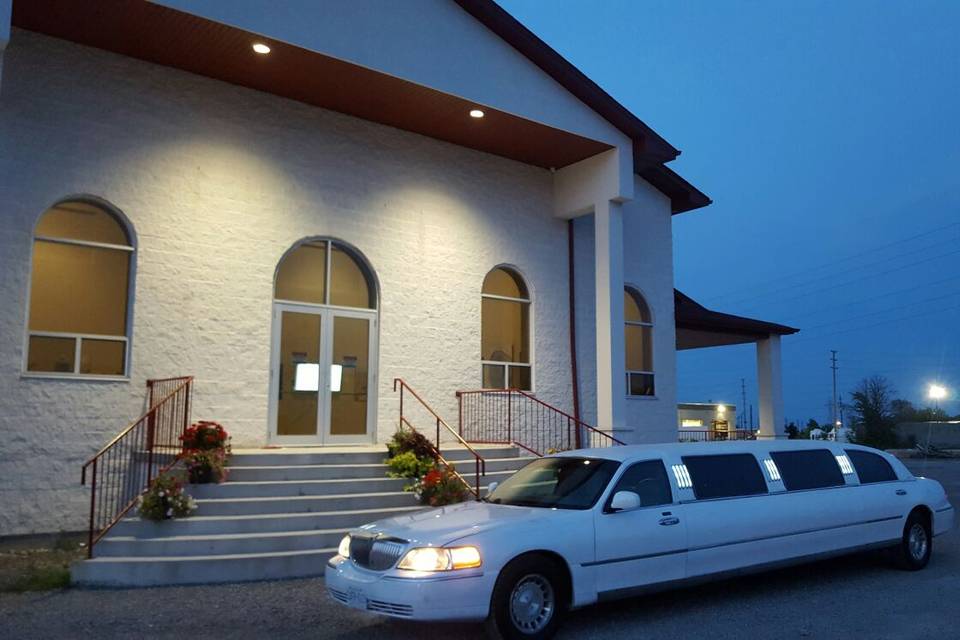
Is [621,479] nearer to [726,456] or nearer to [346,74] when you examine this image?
[726,456]

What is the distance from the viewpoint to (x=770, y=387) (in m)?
22.5

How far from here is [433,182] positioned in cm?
1603

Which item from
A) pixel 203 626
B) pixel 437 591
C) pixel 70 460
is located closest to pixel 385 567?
pixel 437 591

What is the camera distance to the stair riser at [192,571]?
29.6 ft

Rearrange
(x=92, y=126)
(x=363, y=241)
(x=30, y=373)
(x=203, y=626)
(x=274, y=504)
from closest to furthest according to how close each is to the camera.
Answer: (x=203, y=626) → (x=274, y=504) → (x=30, y=373) → (x=92, y=126) → (x=363, y=241)

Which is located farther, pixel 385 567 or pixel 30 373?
pixel 30 373

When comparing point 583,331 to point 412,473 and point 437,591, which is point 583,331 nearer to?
point 412,473

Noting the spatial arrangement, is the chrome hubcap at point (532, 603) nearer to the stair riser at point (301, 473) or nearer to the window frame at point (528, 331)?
the stair riser at point (301, 473)

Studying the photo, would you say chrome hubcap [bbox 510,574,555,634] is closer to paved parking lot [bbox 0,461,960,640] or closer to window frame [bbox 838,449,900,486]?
paved parking lot [bbox 0,461,960,640]

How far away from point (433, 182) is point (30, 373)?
7.56m

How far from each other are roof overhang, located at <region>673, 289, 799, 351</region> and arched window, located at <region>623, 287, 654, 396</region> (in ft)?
5.48

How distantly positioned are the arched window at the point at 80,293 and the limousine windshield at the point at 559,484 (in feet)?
21.9

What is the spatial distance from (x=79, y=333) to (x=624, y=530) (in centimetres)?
846

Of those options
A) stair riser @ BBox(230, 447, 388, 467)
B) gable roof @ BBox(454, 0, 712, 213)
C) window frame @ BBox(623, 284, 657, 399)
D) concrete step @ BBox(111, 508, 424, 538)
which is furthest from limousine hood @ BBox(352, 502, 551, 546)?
window frame @ BBox(623, 284, 657, 399)
